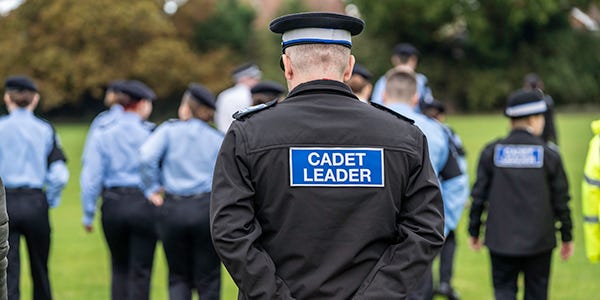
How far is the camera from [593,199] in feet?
17.6

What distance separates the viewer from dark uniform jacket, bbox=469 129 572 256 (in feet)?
→ 18.7

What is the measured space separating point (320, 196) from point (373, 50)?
4904 cm

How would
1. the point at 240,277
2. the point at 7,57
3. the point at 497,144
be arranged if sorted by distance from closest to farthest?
the point at 240,277, the point at 497,144, the point at 7,57

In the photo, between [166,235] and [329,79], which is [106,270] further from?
[329,79]

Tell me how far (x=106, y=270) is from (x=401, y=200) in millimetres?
7230

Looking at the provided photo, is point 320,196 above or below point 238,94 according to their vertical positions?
below

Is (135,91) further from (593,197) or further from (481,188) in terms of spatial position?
(593,197)

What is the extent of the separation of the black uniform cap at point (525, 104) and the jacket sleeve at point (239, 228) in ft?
10.7

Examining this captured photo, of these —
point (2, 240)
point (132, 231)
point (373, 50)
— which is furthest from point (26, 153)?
point (373, 50)

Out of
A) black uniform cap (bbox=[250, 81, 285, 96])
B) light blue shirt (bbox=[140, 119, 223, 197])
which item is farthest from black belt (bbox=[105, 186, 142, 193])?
black uniform cap (bbox=[250, 81, 285, 96])

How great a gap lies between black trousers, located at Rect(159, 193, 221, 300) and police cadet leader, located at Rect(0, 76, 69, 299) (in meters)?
1.02

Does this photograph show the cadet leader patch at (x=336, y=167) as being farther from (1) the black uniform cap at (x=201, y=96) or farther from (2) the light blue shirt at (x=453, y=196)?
(1) the black uniform cap at (x=201, y=96)

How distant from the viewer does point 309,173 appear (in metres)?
3.07

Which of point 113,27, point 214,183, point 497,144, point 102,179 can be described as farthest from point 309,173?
point 113,27
